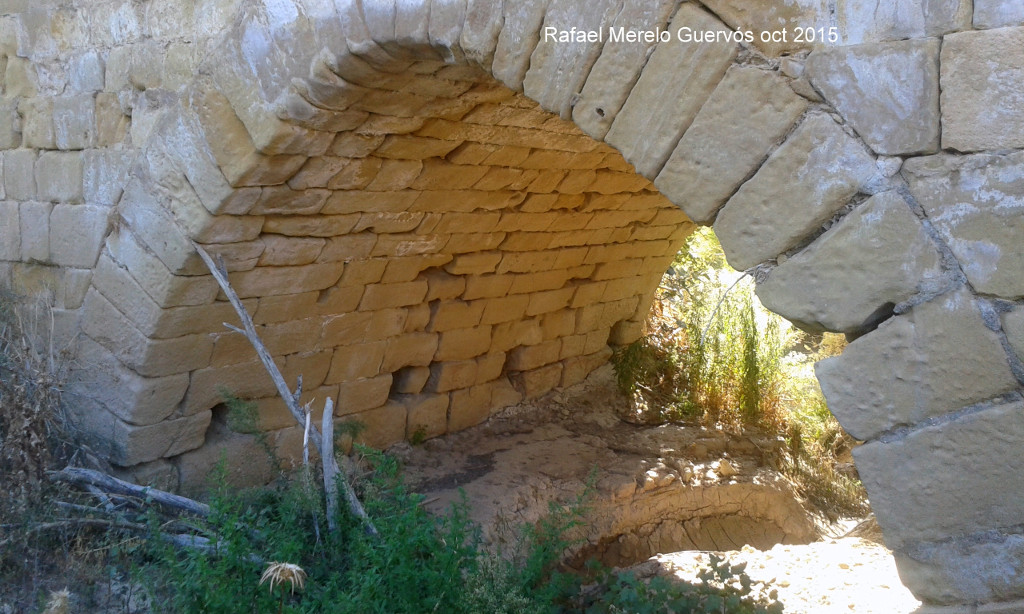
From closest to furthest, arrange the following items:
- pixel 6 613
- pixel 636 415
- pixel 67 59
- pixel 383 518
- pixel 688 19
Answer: pixel 688 19 < pixel 6 613 < pixel 383 518 < pixel 67 59 < pixel 636 415

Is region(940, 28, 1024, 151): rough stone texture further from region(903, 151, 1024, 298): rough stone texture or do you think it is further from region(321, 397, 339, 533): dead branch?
region(321, 397, 339, 533): dead branch

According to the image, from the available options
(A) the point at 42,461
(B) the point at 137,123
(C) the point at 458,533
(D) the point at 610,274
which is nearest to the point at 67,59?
(B) the point at 137,123

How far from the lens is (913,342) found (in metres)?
2.30

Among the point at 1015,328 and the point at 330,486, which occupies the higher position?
the point at 1015,328

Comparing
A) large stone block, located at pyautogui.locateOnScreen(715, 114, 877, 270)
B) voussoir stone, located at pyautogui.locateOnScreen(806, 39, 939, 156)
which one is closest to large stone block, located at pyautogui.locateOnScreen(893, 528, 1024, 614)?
large stone block, located at pyautogui.locateOnScreen(715, 114, 877, 270)

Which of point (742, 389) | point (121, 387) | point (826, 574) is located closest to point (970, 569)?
point (826, 574)

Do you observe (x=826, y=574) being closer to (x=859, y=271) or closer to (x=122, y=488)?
(x=859, y=271)

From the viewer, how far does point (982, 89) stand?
7.05 ft

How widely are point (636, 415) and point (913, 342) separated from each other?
479 centimetres

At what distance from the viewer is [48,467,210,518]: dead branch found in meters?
4.10

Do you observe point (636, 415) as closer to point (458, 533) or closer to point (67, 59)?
point (458, 533)

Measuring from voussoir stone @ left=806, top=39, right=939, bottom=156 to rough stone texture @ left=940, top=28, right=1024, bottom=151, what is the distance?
34mm

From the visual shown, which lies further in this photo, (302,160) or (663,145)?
(302,160)

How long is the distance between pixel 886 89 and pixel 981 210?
0.40 meters
